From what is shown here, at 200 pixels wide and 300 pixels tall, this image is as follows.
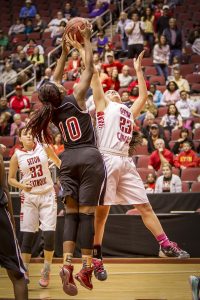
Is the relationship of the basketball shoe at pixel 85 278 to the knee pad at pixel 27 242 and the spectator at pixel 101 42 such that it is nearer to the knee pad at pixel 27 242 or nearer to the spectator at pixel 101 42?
the knee pad at pixel 27 242

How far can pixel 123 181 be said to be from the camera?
736 cm

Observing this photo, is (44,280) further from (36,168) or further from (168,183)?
(168,183)

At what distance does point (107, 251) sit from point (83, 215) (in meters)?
5.07

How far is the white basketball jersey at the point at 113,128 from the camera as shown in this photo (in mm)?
7211

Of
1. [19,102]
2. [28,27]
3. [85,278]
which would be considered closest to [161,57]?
[19,102]

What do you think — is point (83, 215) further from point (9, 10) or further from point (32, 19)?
point (9, 10)

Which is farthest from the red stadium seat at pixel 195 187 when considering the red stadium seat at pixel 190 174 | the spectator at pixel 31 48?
the spectator at pixel 31 48

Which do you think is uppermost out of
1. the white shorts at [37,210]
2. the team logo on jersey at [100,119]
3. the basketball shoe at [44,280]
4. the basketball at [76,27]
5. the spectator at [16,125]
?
the basketball at [76,27]

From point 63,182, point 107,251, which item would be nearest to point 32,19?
point 107,251

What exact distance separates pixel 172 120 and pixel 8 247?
9.11 meters

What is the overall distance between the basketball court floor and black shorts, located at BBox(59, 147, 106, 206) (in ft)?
3.30

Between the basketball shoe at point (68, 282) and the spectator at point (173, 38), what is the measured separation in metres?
11.3

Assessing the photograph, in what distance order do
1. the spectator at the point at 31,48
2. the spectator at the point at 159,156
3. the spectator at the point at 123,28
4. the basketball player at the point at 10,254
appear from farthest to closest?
the spectator at the point at 31,48 → the spectator at the point at 123,28 → the spectator at the point at 159,156 → the basketball player at the point at 10,254

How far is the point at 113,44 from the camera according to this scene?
18500 millimetres
